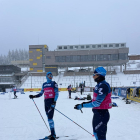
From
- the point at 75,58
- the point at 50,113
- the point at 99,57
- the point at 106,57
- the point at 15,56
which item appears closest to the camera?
the point at 50,113

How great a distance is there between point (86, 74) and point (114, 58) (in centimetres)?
1201

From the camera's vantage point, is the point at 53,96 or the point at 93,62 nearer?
the point at 53,96

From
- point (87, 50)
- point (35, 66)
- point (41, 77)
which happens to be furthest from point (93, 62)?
point (35, 66)

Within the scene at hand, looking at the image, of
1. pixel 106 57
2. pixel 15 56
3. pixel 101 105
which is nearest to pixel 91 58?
pixel 106 57

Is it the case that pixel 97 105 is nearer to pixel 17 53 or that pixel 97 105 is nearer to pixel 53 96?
pixel 53 96

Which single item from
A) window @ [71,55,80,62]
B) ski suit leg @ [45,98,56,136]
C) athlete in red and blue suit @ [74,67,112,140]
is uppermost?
window @ [71,55,80,62]

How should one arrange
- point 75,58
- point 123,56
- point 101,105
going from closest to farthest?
point 101,105
point 123,56
point 75,58

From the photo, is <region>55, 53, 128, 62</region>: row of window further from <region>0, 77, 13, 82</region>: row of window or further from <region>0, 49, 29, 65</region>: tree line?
<region>0, 49, 29, 65</region>: tree line

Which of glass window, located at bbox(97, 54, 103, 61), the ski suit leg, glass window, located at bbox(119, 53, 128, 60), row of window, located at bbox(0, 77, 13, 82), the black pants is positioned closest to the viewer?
the black pants

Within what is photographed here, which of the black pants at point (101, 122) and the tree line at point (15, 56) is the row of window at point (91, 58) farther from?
the tree line at point (15, 56)

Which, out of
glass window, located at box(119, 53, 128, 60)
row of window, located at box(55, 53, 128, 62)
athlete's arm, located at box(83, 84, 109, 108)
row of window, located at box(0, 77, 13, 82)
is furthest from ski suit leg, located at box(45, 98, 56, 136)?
row of window, located at box(0, 77, 13, 82)

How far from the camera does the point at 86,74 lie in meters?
53.5

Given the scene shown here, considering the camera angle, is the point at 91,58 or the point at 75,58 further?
the point at 75,58

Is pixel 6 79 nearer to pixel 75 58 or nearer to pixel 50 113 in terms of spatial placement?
pixel 75 58
